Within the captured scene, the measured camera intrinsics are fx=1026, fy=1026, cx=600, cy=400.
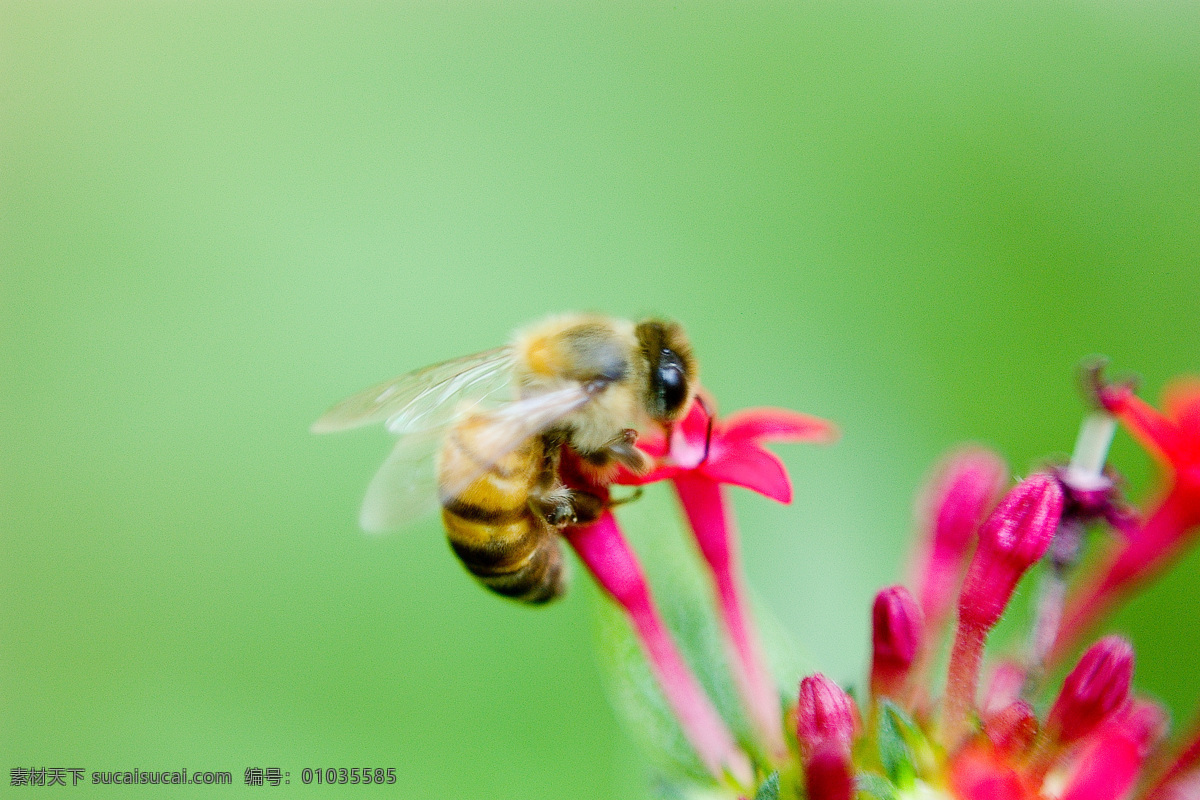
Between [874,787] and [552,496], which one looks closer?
[874,787]

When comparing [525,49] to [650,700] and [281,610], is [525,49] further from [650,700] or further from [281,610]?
[650,700]

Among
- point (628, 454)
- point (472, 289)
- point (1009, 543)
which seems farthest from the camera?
point (472, 289)

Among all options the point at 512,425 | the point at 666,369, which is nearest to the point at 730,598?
the point at 666,369

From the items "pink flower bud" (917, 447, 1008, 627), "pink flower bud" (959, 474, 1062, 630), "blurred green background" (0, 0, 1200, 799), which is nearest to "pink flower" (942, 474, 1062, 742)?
"pink flower bud" (959, 474, 1062, 630)

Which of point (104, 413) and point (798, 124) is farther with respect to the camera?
point (798, 124)

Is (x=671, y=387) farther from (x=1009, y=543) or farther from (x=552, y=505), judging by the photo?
(x=1009, y=543)

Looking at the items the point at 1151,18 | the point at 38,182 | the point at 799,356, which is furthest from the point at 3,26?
the point at 1151,18

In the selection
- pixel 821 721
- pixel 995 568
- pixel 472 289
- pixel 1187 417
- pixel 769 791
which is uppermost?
pixel 472 289
